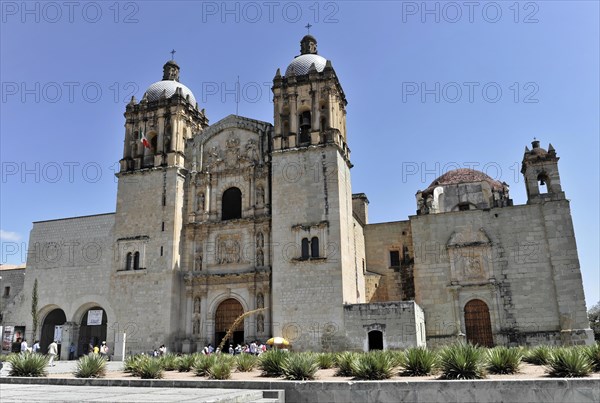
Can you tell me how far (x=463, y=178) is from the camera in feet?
112

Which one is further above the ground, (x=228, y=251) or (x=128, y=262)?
(x=228, y=251)

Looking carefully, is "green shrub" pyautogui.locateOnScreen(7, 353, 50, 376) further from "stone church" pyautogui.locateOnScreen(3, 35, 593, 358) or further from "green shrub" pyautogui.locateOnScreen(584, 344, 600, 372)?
"green shrub" pyautogui.locateOnScreen(584, 344, 600, 372)

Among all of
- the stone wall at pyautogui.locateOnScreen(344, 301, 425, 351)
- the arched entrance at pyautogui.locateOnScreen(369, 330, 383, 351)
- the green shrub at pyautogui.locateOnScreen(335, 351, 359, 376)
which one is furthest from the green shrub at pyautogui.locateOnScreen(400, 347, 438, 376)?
the arched entrance at pyautogui.locateOnScreen(369, 330, 383, 351)

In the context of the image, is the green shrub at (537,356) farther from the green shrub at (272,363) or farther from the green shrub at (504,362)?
the green shrub at (272,363)

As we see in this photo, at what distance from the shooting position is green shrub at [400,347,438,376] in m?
13.9

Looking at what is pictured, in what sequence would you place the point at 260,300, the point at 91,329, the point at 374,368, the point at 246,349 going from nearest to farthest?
the point at 374,368, the point at 246,349, the point at 260,300, the point at 91,329

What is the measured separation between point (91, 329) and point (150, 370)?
66.1 feet

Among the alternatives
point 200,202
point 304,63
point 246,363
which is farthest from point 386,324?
point 304,63

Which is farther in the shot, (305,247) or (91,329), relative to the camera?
(91,329)

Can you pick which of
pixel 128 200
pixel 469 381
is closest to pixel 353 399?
pixel 469 381

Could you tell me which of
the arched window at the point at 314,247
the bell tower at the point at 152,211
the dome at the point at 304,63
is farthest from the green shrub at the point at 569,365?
the dome at the point at 304,63

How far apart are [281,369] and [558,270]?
17286mm

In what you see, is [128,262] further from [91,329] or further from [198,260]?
[91,329]

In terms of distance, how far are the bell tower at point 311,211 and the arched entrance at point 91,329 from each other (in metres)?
11.9
